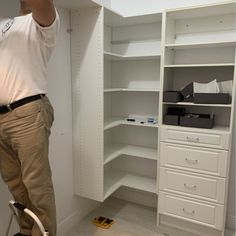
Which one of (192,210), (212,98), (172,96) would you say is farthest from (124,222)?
(212,98)

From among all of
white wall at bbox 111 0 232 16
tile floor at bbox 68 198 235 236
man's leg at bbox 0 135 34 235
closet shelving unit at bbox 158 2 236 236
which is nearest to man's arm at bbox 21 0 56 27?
man's leg at bbox 0 135 34 235

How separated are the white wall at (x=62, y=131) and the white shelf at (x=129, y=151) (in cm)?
40

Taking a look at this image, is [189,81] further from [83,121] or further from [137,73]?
[83,121]

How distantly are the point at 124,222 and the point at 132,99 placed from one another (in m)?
1.28

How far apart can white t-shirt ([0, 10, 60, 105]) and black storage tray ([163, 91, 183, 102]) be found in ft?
3.86

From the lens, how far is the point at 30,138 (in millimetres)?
1190

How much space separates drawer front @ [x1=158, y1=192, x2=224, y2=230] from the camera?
1.99 meters

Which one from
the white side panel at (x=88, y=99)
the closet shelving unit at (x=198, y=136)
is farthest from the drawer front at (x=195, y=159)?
the white side panel at (x=88, y=99)

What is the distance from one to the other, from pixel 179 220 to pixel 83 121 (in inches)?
51.4

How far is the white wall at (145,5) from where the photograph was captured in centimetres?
227

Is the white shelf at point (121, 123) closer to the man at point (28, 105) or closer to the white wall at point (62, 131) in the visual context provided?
the white wall at point (62, 131)

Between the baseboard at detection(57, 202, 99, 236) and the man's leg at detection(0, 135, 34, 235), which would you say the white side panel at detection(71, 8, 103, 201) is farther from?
the man's leg at detection(0, 135, 34, 235)

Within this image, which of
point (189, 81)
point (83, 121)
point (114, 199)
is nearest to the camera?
point (83, 121)

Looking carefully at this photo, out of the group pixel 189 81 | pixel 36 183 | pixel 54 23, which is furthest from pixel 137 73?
pixel 36 183
